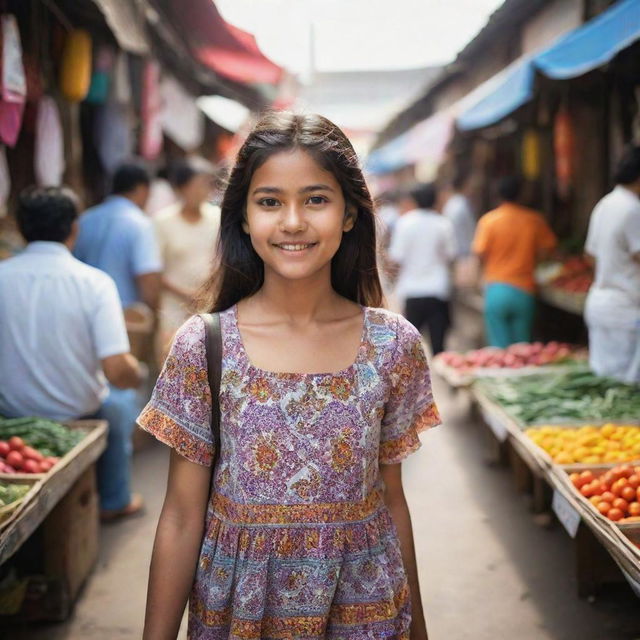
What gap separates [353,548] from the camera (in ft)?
6.66

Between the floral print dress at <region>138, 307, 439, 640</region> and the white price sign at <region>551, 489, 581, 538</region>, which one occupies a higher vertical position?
the floral print dress at <region>138, 307, 439, 640</region>

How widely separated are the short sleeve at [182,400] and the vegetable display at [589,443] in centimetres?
289

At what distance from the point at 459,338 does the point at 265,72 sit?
16.5ft

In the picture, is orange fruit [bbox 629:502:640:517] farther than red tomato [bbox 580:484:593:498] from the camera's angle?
No

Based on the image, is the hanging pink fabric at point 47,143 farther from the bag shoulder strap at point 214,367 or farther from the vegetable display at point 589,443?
the bag shoulder strap at point 214,367

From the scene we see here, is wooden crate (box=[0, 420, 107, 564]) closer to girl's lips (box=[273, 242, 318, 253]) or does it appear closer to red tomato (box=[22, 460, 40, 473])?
red tomato (box=[22, 460, 40, 473])

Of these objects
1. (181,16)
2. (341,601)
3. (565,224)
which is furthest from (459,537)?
(181,16)

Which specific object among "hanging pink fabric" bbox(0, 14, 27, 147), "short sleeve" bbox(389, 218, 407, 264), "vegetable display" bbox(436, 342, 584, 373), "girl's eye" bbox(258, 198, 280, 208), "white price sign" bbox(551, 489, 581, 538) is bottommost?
"vegetable display" bbox(436, 342, 584, 373)

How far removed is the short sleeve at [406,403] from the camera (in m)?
2.16

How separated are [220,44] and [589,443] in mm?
8779

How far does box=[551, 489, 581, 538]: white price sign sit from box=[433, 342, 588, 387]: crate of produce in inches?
115

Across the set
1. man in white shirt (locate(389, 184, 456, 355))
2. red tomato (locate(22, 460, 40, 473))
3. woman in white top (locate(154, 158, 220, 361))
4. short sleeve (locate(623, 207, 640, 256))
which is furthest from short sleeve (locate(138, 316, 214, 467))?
man in white shirt (locate(389, 184, 456, 355))

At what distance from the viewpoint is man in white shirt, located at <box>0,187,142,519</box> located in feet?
13.9

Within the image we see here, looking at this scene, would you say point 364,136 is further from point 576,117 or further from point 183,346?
point 183,346
